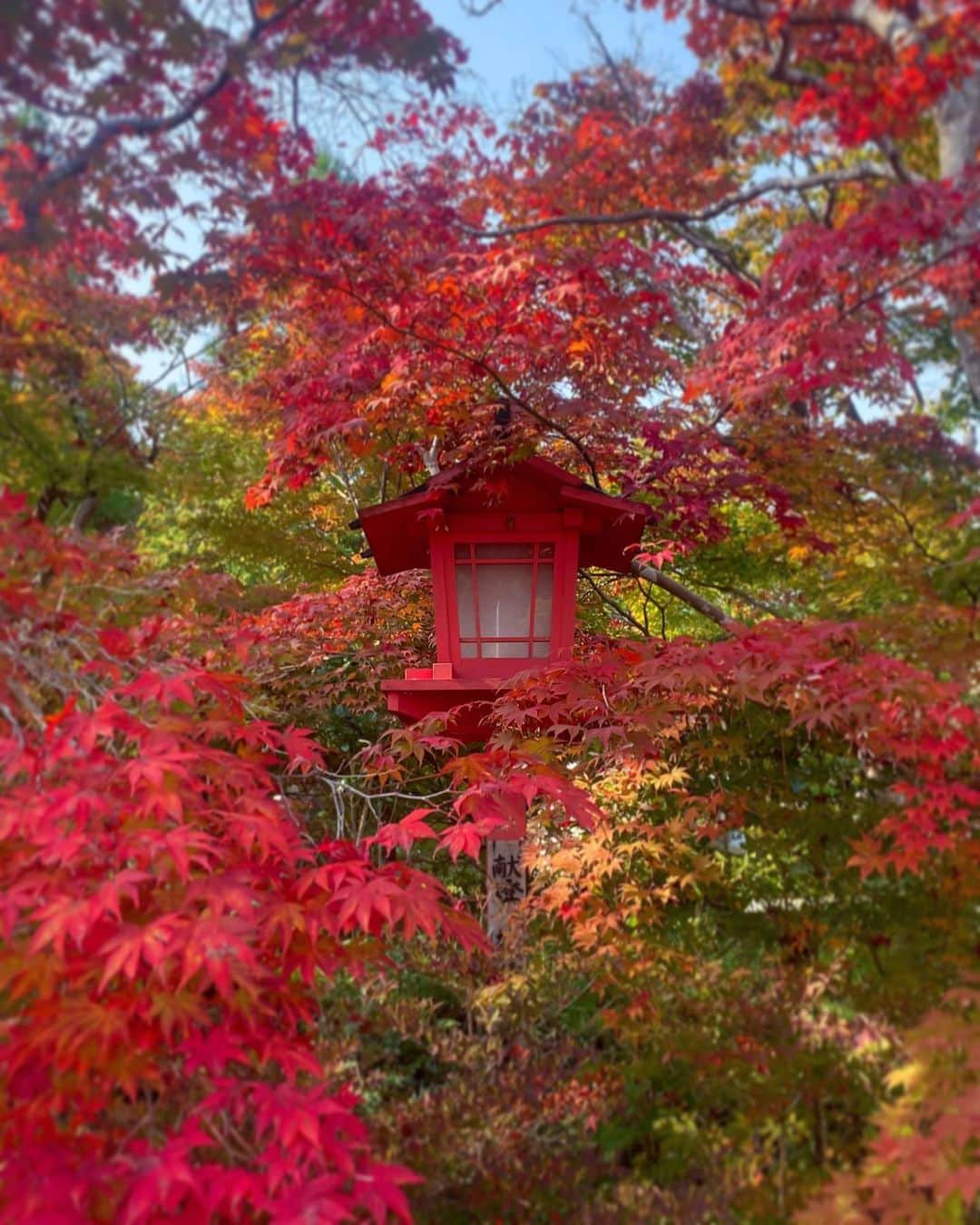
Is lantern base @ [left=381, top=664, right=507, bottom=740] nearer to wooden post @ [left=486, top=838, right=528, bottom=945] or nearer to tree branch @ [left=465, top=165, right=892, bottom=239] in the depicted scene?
wooden post @ [left=486, top=838, right=528, bottom=945]

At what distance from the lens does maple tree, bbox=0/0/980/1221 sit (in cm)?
166

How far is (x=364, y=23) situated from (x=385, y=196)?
0.77m

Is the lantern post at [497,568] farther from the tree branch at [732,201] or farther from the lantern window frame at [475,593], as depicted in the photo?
the tree branch at [732,201]

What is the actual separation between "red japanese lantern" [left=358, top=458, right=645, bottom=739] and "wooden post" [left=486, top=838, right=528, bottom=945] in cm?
79

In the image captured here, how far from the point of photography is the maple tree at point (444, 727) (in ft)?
5.44

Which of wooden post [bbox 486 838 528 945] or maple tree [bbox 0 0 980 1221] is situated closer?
maple tree [bbox 0 0 980 1221]

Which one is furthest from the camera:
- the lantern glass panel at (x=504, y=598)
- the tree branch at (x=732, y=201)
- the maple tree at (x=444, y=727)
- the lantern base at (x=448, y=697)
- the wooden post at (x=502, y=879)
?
the tree branch at (x=732, y=201)

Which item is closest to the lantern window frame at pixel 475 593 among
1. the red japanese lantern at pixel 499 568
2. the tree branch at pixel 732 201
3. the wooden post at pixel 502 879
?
the red japanese lantern at pixel 499 568

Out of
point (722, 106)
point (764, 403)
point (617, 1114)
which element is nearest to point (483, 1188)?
point (617, 1114)

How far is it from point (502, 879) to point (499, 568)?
1366mm

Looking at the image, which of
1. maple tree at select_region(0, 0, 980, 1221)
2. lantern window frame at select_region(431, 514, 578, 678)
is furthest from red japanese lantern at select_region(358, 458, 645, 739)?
maple tree at select_region(0, 0, 980, 1221)

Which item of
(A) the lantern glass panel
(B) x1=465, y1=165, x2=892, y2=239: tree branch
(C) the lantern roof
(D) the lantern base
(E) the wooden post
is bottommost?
(E) the wooden post

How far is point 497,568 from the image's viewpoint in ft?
10.8

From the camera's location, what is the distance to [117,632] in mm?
2117
